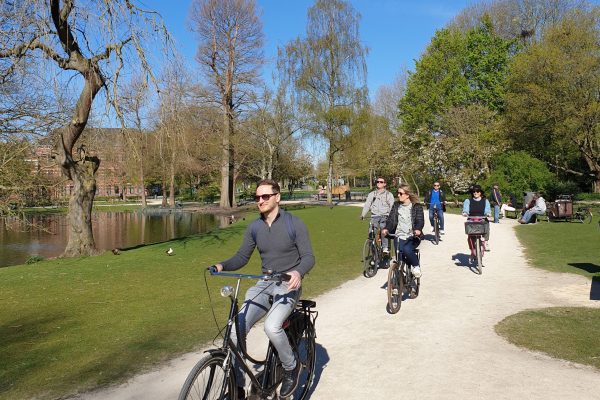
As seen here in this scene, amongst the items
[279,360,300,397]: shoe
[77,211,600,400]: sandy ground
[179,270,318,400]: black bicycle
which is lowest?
[77,211,600,400]: sandy ground

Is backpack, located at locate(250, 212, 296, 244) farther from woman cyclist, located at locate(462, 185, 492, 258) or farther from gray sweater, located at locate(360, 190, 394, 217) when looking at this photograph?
woman cyclist, located at locate(462, 185, 492, 258)

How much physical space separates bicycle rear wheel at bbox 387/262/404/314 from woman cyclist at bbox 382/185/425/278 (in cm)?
52

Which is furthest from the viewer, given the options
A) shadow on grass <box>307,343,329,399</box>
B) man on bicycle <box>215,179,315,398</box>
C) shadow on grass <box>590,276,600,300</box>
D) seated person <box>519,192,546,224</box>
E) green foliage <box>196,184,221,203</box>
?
green foliage <box>196,184,221,203</box>

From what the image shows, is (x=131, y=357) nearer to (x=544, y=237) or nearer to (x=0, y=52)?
(x=0, y=52)

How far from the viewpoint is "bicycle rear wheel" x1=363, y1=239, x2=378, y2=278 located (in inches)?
408

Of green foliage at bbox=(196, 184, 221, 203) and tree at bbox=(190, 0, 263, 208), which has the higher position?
tree at bbox=(190, 0, 263, 208)

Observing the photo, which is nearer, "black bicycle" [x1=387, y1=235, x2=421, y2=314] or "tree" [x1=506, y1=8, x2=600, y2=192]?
"black bicycle" [x1=387, y1=235, x2=421, y2=314]

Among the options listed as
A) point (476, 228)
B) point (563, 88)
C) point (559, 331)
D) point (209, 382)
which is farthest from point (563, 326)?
point (563, 88)

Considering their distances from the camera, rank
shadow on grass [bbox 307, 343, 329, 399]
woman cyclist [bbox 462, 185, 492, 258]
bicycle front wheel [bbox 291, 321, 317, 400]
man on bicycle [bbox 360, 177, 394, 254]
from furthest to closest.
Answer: woman cyclist [bbox 462, 185, 492, 258] → man on bicycle [bbox 360, 177, 394, 254] → shadow on grass [bbox 307, 343, 329, 399] → bicycle front wheel [bbox 291, 321, 317, 400]

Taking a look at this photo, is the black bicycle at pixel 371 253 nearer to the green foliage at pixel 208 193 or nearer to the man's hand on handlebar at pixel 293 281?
the man's hand on handlebar at pixel 293 281

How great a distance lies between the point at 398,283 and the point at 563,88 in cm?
2850

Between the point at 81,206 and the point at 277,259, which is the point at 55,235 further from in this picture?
the point at 277,259

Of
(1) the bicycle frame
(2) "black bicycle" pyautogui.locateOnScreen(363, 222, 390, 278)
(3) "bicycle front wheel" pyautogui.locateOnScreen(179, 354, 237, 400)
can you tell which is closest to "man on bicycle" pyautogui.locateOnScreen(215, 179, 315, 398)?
(1) the bicycle frame

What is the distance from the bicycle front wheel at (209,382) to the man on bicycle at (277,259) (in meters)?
0.48
